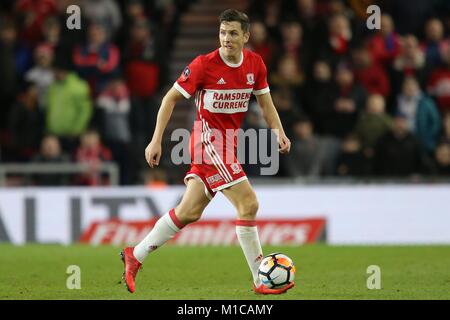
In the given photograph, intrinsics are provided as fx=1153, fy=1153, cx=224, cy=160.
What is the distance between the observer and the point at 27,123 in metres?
17.0

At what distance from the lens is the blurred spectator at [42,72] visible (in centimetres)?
1723

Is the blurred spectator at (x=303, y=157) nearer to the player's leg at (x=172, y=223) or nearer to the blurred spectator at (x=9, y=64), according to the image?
the blurred spectator at (x=9, y=64)

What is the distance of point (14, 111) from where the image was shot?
673 inches

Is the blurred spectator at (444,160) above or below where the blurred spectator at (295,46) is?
below

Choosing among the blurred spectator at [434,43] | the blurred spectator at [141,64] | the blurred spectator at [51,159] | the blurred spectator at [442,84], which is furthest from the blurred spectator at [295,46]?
the blurred spectator at [51,159]

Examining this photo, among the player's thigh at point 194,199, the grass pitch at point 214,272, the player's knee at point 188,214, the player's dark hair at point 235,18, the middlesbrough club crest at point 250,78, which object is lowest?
the grass pitch at point 214,272

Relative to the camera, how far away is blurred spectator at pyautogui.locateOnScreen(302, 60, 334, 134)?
17125 millimetres

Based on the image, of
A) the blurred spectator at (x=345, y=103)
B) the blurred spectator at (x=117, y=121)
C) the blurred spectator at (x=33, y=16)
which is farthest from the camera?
the blurred spectator at (x=33, y=16)

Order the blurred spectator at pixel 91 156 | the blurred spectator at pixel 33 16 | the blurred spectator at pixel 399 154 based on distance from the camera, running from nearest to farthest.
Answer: the blurred spectator at pixel 399 154 < the blurred spectator at pixel 91 156 < the blurred spectator at pixel 33 16

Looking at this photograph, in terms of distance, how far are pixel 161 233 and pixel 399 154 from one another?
765cm

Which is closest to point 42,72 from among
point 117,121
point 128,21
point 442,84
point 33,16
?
point 117,121

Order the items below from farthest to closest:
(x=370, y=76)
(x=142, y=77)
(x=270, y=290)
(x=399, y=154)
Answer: (x=142, y=77) → (x=370, y=76) → (x=399, y=154) → (x=270, y=290)

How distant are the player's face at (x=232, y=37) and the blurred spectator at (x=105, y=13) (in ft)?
31.2

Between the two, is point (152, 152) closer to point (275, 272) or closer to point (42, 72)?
point (275, 272)
